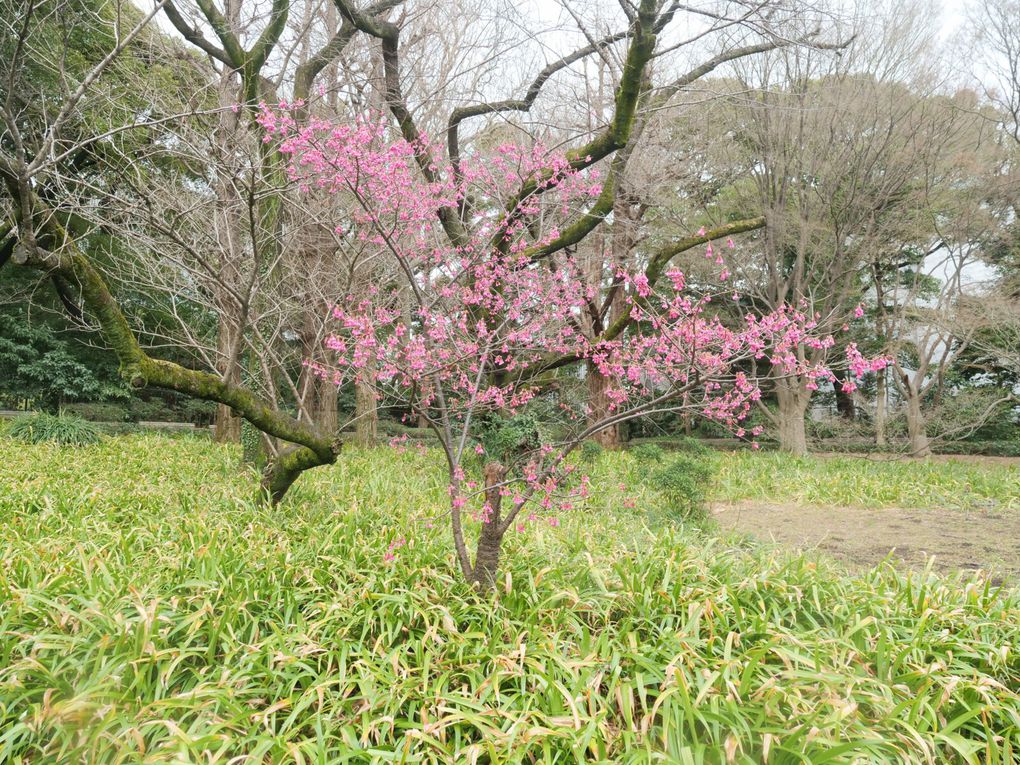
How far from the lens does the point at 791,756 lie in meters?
1.99

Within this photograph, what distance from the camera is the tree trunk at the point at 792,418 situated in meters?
11.1

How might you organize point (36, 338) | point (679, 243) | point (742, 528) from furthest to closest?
point (36, 338), point (679, 243), point (742, 528)

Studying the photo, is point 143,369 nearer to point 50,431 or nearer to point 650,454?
point 50,431

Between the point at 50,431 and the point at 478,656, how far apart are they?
27.3ft

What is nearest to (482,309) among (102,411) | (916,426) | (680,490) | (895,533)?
(680,490)

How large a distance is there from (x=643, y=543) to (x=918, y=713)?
1.90 meters

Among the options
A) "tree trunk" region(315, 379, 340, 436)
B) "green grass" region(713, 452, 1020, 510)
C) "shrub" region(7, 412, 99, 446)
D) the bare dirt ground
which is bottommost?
the bare dirt ground

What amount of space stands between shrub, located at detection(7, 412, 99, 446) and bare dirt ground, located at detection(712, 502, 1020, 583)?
336 inches

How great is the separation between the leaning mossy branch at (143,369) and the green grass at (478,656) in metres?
0.69

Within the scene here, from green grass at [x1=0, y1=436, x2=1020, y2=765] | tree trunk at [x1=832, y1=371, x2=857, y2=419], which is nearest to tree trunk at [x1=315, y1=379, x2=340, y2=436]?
green grass at [x1=0, y1=436, x2=1020, y2=765]

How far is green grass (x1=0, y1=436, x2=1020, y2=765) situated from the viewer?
2020 mm

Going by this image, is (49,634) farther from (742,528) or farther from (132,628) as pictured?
(742,528)

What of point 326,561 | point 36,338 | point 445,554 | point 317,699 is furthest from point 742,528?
point 36,338

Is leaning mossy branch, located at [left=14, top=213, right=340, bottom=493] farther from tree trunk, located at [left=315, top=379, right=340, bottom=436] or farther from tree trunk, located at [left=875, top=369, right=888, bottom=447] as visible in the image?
tree trunk, located at [left=875, top=369, right=888, bottom=447]
